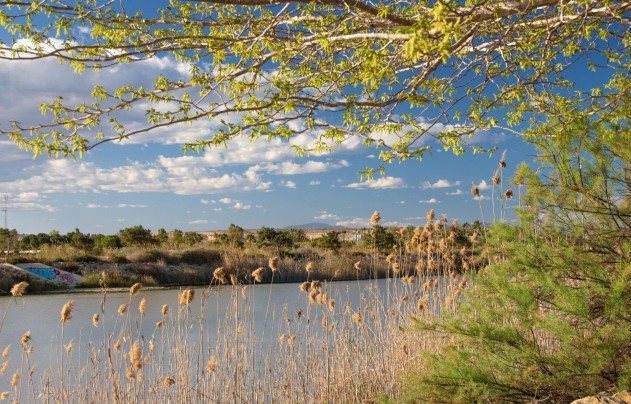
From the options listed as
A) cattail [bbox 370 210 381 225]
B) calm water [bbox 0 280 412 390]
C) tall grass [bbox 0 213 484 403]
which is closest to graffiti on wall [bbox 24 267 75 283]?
calm water [bbox 0 280 412 390]

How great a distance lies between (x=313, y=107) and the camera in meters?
3.94

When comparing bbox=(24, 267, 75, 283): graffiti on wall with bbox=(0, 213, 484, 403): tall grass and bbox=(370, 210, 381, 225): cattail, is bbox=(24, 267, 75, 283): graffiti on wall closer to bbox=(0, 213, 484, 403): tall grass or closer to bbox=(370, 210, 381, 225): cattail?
bbox=(0, 213, 484, 403): tall grass

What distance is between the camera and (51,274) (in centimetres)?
1867

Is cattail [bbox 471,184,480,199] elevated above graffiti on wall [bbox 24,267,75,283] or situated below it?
above

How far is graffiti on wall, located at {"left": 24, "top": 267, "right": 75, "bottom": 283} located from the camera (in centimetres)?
1856

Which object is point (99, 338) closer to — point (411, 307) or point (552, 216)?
point (411, 307)

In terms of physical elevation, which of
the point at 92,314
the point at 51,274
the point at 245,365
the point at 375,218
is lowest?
the point at 92,314

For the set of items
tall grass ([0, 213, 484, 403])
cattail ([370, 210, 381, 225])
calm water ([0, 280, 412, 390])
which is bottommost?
calm water ([0, 280, 412, 390])

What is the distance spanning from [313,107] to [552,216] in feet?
5.17

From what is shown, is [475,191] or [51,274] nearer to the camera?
[475,191]

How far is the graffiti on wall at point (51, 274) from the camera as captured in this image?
18562 mm

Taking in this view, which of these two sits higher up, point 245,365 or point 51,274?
point 51,274

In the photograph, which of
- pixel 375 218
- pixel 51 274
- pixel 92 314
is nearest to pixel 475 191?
pixel 375 218

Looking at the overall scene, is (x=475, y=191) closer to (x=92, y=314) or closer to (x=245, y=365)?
(x=245, y=365)
